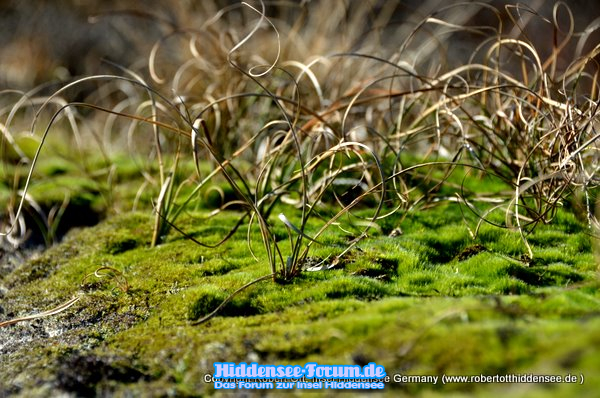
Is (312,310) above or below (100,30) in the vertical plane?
below

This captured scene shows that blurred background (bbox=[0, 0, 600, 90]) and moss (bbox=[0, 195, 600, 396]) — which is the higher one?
blurred background (bbox=[0, 0, 600, 90])

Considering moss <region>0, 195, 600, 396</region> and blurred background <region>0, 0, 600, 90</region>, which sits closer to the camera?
moss <region>0, 195, 600, 396</region>

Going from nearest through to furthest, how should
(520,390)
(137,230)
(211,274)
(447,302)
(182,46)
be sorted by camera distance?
(520,390), (447,302), (211,274), (137,230), (182,46)

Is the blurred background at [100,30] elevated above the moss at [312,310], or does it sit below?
above

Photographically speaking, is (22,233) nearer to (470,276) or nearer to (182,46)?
(470,276)

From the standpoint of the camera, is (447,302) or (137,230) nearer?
(447,302)

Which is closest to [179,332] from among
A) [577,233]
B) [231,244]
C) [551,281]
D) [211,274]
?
[211,274]

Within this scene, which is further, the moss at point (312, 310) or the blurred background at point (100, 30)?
the blurred background at point (100, 30)

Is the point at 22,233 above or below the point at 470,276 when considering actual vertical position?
below

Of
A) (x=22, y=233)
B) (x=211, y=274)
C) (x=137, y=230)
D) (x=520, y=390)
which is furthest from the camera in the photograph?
(x=22, y=233)

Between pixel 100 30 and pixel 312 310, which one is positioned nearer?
pixel 312 310

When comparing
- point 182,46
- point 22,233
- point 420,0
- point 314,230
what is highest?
point 420,0
